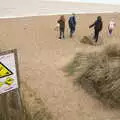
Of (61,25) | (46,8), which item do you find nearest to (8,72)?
(61,25)

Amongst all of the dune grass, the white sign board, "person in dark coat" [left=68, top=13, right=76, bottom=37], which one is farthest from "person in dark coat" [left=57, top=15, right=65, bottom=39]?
the white sign board

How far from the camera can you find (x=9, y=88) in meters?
4.44

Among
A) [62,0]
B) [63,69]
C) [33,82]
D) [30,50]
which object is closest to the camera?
[33,82]

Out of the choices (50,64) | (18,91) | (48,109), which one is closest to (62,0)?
→ (50,64)

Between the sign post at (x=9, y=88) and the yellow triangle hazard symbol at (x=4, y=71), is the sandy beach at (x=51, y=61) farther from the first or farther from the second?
Result: the yellow triangle hazard symbol at (x=4, y=71)

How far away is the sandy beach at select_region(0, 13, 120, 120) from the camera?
7402mm

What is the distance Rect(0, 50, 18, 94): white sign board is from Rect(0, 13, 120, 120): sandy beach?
2.79 m

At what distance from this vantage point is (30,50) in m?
12.0

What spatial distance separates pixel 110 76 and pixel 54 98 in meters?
1.58

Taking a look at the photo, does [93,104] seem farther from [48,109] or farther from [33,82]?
[33,82]

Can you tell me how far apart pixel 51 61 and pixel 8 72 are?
6352mm

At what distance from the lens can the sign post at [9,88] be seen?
13.9 ft

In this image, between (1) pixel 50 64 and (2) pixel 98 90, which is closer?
(2) pixel 98 90

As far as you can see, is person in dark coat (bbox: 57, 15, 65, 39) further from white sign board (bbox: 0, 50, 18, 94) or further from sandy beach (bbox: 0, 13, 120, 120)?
white sign board (bbox: 0, 50, 18, 94)
